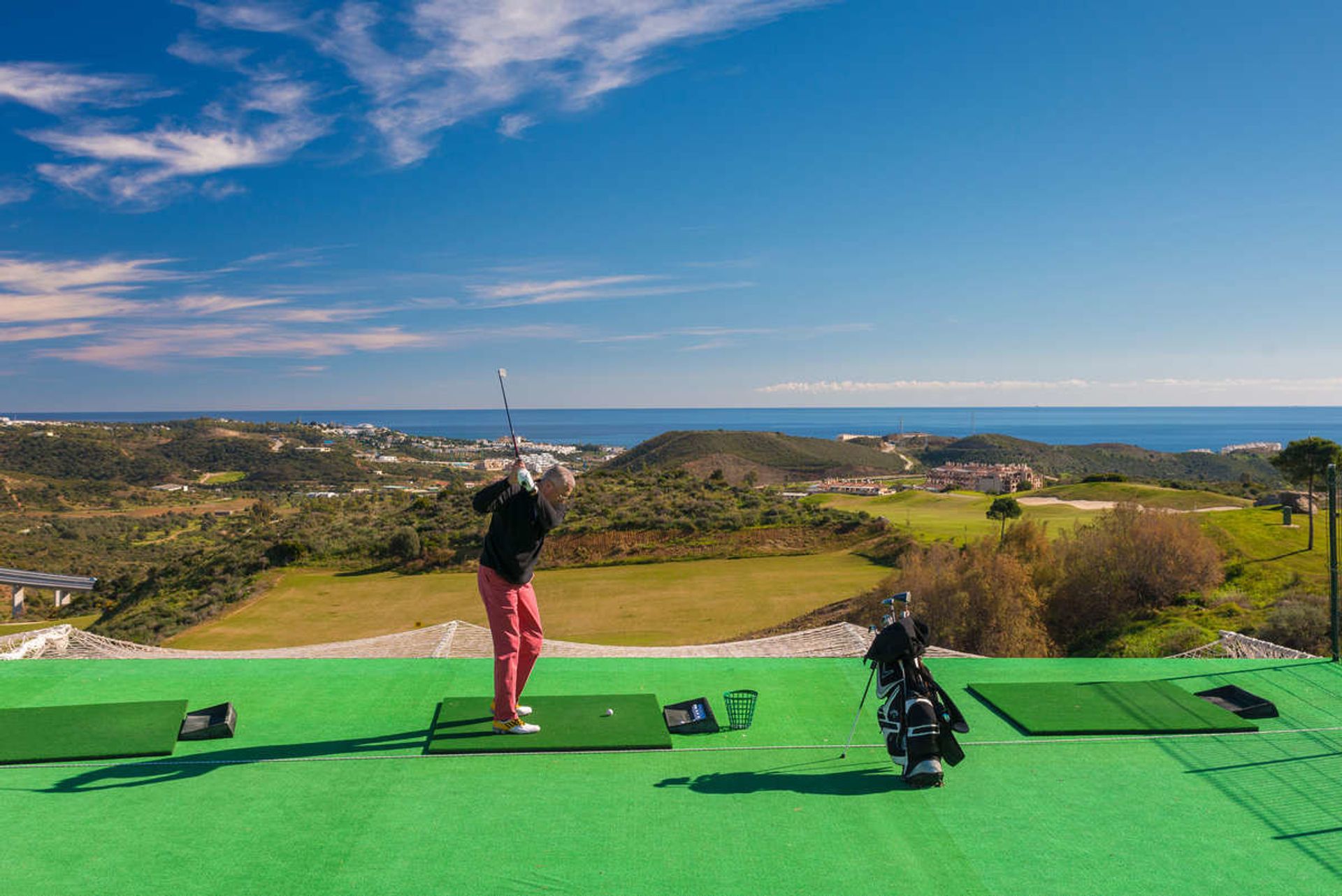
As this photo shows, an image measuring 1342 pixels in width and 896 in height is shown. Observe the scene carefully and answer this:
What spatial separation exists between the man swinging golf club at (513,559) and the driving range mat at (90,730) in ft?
6.74

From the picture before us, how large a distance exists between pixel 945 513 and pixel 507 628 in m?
31.9

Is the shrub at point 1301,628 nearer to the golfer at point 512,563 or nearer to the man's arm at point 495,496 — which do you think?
the golfer at point 512,563

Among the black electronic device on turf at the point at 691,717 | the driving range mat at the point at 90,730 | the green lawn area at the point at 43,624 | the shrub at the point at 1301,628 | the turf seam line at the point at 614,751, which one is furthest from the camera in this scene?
the green lawn area at the point at 43,624

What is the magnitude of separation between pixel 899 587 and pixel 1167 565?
4.33 m

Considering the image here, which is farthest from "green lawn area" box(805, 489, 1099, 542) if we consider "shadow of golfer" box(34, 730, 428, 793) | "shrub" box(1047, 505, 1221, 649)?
"shadow of golfer" box(34, 730, 428, 793)

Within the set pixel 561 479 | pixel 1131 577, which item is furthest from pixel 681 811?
pixel 1131 577

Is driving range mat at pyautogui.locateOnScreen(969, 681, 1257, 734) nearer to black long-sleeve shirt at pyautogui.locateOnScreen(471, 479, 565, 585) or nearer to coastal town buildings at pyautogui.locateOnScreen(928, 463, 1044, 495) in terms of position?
black long-sleeve shirt at pyautogui.locateOnScreen(471, 479, 565, 585)

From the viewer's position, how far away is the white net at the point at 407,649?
761cm

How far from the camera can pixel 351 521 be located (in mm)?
33469

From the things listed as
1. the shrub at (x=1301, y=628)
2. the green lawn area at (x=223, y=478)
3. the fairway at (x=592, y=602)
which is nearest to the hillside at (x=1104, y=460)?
the fairway at (x=592, y=602)

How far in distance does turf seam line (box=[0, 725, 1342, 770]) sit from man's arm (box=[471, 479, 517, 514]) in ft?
5.12

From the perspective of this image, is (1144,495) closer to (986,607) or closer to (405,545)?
(986,607)

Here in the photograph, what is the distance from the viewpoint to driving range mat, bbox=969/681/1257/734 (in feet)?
18.6

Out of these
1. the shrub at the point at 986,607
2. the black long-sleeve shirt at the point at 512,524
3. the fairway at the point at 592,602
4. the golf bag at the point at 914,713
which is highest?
the black long-sleeve shirt at the point at 512,524
